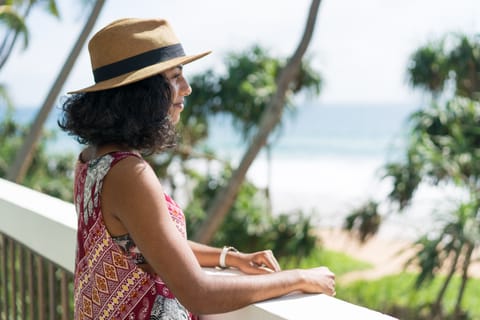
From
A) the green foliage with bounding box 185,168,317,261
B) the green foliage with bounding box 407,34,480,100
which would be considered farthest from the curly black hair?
the green foliage with bounding box 407,34,480,100

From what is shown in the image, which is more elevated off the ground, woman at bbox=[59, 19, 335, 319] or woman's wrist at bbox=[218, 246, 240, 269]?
woman at bbox=[59, 19, 335, 319]

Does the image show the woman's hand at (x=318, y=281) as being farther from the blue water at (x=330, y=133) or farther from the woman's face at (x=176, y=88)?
the blue water at (x=330, y=133)

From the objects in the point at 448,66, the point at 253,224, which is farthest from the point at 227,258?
the point at 448,66

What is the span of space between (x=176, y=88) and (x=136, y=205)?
0.98ft

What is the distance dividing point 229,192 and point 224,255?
20.0 ft

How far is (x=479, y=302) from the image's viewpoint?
13047 mm

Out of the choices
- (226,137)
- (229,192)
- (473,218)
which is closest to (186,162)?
(229,192)

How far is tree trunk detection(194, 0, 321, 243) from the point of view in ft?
22.9

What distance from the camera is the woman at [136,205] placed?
4.15 feet

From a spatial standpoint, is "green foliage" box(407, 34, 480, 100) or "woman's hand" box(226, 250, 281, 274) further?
"green foliage" box(407, 34, 480, 100)

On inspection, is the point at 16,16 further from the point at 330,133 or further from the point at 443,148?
the point at 330,133

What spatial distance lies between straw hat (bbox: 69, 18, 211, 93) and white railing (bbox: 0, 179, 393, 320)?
0.49m

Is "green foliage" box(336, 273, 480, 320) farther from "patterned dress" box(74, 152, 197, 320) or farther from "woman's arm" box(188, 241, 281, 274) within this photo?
"patterned dress" box(74, 152, 197, 320)

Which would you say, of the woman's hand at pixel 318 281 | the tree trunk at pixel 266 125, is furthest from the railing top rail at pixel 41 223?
the tree trunk at pixel 266 125
